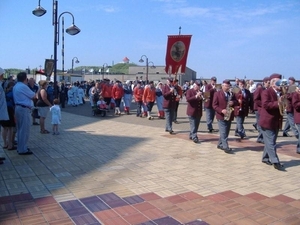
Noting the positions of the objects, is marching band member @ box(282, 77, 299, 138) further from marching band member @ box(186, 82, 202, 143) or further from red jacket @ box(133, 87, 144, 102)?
red jacket @ box(133, 87, 144, 102)

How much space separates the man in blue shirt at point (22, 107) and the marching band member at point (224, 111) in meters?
4.49

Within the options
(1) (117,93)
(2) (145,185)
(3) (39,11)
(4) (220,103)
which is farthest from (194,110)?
(3) (39,11)

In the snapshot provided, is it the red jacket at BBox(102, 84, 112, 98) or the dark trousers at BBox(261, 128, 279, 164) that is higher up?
the red jacket at BBox(102, 84, 112, 98)

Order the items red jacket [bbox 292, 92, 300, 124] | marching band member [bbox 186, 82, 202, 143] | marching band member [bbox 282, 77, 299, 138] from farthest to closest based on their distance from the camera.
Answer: marching band member [bbox 186, 82, 202, 143], marching band member [bbox 282, 77, 299, 138], red jacket [bbox 292, 92, 300, 124]

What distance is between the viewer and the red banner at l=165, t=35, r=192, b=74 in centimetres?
1707

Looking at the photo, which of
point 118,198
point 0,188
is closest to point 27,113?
point 0,188

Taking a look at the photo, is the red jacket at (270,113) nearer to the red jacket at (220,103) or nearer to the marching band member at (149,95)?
the red jacket at (220,103)

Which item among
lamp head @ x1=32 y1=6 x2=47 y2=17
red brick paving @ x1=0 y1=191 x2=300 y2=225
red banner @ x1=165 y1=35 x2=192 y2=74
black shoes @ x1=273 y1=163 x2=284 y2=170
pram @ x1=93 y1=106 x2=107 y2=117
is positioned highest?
lamp head @ x1=32 y1=6 x2=47 y2=17

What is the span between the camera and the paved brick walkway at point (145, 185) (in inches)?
156

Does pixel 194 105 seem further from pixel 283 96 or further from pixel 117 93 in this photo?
pixel 117 93

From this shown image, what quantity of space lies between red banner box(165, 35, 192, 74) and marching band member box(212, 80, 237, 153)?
9.14 meters

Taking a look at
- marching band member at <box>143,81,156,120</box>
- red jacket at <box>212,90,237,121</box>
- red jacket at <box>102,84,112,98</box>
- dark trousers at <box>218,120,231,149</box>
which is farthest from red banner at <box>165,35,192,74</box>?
dark trousers at <box>218,120,231,149</box>

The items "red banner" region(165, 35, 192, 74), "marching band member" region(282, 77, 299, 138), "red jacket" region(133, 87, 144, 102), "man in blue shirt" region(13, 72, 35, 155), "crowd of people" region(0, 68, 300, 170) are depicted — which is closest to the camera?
"crowd of people" region(0, 68, 300, 170)

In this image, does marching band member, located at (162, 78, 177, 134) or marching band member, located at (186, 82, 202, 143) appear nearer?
marching band member, located at (186, 82, 202, 143)
